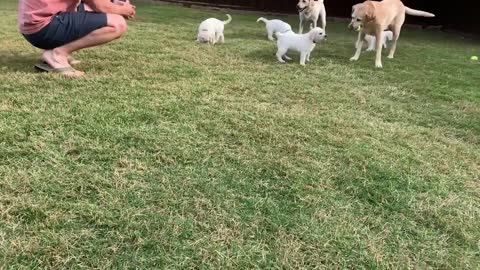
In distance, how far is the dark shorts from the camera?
→ 11.5 feet

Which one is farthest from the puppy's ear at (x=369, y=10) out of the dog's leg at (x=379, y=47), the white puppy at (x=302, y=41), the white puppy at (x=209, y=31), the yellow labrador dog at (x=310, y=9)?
the yellow labrador dog at (x=310, y=9)

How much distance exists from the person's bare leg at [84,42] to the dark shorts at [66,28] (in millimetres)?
31

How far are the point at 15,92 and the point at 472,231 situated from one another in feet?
9.14

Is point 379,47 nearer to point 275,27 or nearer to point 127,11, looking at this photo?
point 275,27

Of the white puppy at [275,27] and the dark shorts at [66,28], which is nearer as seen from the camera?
the dark shorts at [66,28]

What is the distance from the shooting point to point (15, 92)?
10.2ft

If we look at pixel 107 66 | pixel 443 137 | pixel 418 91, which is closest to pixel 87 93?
pixel 107 66

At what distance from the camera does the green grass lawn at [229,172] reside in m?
1.73

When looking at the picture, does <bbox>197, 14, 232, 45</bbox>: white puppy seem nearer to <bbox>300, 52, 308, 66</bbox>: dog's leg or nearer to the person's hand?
<bbox>300, 52, 308, 66</bbox>: dog's leg

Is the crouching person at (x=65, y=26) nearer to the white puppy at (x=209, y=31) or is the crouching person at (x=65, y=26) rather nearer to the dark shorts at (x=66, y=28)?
the dark shorts at (x=66, y=28)

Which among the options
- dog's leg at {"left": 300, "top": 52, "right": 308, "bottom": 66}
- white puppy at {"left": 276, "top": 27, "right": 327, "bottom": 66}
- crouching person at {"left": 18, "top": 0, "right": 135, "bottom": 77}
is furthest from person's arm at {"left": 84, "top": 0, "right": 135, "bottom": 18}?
dog's leg at {"left": 300, "top": 52, "right": 308, "bottom": 66}

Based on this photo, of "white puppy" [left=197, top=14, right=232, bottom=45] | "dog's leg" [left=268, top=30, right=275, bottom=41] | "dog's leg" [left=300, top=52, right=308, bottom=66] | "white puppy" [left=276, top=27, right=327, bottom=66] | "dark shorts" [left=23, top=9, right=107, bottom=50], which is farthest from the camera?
"dog's leg" [left=268, top=30, right=275, bottom=41]

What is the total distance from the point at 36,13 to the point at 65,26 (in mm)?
217

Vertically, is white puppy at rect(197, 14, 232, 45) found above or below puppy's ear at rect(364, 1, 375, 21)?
below
